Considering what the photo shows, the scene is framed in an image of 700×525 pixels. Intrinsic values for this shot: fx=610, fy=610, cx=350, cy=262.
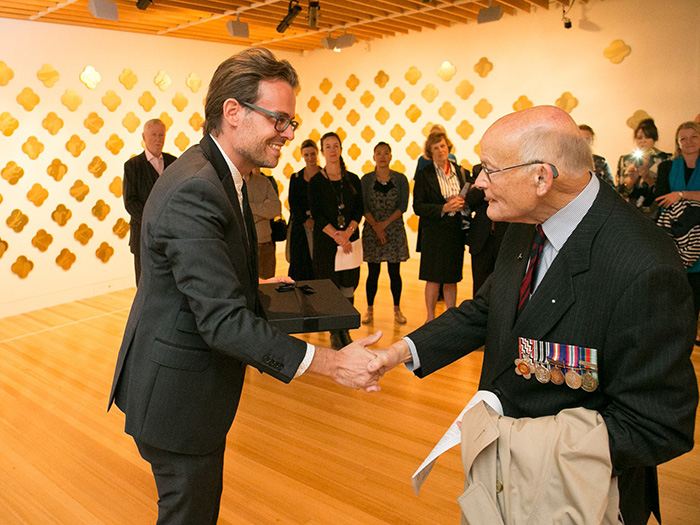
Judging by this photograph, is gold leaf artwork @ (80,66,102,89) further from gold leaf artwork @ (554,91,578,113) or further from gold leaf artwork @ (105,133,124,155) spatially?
gold leaf artwork @ (554,91,578,113)

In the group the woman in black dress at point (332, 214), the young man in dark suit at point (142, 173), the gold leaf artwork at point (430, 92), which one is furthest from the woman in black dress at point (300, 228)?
the gold leaf artwork at point (430, 92)

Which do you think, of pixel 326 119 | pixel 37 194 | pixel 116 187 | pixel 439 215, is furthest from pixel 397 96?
pixel 37 194

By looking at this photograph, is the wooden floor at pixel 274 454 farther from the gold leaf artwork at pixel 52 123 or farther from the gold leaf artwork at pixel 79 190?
the gold leaf artwork at pixel 52 123

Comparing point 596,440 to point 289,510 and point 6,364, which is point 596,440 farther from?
point 6,364

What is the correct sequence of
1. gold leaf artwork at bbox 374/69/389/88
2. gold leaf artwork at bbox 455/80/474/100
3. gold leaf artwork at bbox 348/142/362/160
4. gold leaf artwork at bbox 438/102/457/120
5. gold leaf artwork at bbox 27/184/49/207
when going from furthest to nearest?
1. gold leaf artwork at bbox 348/142/362/160
2. gold leaf artwork at bbox 374/69/389/88
3. gold leaf artwork at bbox 438/102/457/120
4. gold leaf artwork at bbox 455/80/474/100
5. gold leaf artwork at bbox 27/184/49/207

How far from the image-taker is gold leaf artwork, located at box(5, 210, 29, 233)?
6.61 metres

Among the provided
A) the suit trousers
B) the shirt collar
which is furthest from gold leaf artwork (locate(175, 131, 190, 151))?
the shirt collar

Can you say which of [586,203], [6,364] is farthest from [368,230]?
[586,203]

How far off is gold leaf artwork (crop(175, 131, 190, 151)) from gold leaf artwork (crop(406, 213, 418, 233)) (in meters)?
3.28

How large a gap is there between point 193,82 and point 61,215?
8.52 ft

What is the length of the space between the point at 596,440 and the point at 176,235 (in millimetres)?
1140

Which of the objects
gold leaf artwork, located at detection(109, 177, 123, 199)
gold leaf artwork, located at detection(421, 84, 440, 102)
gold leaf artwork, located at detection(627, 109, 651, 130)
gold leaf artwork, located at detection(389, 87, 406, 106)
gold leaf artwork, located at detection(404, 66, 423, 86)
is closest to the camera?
gold leaf artwork, located at detection(627, 109, 651, 130)

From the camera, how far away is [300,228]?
17.5 ft

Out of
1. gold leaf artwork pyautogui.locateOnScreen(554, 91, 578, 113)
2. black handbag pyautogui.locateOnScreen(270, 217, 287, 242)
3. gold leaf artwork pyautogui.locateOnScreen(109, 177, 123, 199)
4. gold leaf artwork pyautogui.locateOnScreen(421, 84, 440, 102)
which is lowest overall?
black handbag pyautogui.locateOnScreen(270, 217, 287, 242)
